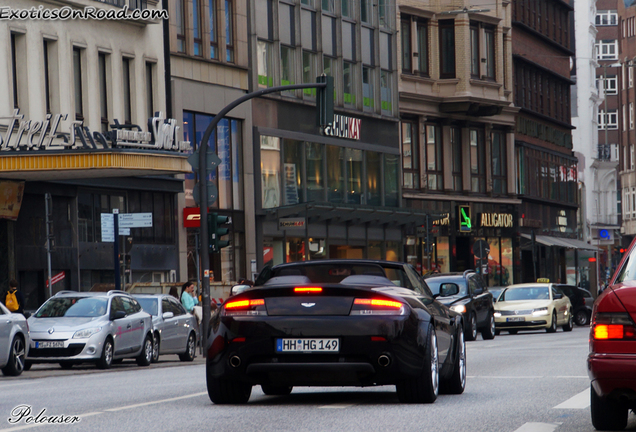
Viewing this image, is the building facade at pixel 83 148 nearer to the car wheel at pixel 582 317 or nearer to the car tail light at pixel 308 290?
the car wheel at pixel 582 317

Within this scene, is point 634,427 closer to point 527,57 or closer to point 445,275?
point 445,275

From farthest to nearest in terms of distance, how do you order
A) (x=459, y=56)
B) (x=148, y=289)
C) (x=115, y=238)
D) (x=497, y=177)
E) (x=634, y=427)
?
(x=497, y=177) → (x=459, y=56) → (x=148, y=289) → (x=115, y=238) → (x=634, y=427)

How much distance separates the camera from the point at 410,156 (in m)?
56.8

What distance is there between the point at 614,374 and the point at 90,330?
15762 mm

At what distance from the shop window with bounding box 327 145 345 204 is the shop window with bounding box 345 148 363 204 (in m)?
0.49

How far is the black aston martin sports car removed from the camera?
11.5m

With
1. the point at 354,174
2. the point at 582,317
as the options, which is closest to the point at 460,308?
the point at 582,317

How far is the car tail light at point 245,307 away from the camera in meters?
11.6

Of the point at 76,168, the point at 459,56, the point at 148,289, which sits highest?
the point at 459,56

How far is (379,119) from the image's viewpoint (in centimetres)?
5378

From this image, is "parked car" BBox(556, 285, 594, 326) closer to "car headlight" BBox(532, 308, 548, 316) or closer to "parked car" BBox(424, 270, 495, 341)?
"car headlight" BBox(532, 308, 548, 316)

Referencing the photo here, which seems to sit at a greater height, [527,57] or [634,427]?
[527,57]

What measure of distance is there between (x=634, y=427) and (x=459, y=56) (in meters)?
49.0

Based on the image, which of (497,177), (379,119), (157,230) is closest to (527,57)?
(497,177)
